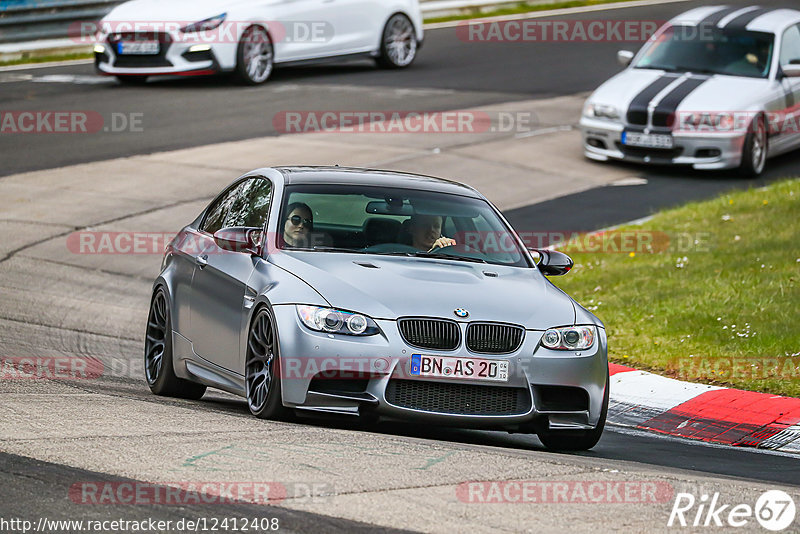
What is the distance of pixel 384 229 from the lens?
8.46m

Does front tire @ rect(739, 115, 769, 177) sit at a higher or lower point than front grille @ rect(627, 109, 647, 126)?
lower

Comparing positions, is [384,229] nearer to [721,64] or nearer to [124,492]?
[124,492]

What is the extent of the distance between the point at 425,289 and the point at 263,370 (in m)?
0.98

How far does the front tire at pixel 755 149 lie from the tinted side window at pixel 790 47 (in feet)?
3.82

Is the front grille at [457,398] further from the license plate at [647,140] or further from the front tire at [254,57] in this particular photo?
the front tire at [254,57]

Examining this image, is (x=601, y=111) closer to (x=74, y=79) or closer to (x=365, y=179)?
(x=74, y=79)

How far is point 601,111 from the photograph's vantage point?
18.6 metres

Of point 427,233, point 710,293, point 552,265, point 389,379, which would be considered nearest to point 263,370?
point 389,379

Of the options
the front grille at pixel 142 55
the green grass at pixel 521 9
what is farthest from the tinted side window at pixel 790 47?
the green grass at pixel 521 9

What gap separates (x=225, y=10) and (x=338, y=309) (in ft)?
48.9

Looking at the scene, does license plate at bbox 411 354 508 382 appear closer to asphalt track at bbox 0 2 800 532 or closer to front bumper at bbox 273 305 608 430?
front bumper at bbox 273 305 608 430
